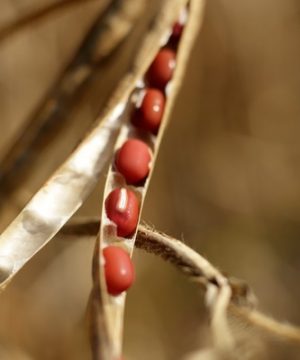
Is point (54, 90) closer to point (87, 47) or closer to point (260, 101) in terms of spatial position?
point (87, 47)

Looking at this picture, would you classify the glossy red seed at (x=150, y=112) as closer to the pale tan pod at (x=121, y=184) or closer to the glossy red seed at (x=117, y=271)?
the pale tan pod at (x=121, y=184)

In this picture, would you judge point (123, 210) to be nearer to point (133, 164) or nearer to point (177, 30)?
point (133, 164)

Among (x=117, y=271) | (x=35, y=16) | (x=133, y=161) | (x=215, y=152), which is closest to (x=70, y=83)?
(x=35, y=16)

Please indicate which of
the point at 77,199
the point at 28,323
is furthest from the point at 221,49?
the point at 77,199

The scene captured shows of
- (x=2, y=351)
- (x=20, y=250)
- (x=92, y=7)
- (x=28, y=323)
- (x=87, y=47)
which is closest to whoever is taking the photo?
(x=20, y=250)

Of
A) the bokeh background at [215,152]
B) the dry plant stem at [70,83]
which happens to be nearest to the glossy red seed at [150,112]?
the dry plant stem at [70,83]
